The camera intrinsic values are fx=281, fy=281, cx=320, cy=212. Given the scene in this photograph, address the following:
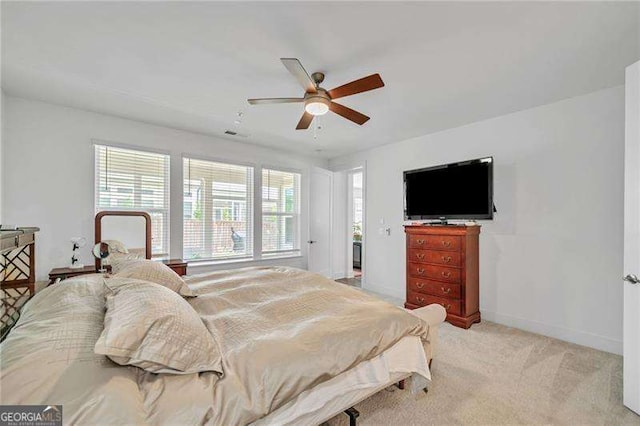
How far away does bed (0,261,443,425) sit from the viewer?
93cm

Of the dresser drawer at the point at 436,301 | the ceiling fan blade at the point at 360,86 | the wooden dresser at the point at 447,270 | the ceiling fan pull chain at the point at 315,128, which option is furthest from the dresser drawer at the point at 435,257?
the ceiling fan blade at the point at 360,86

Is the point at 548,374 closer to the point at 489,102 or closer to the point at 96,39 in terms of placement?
the point at 489,102

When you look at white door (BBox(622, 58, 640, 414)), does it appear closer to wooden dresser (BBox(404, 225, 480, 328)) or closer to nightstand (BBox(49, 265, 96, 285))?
wooden dresser (BBox(404, 225, 480, 328))

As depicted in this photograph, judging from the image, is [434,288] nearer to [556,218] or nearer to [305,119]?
[556,218]

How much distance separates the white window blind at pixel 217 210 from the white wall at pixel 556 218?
3245mm

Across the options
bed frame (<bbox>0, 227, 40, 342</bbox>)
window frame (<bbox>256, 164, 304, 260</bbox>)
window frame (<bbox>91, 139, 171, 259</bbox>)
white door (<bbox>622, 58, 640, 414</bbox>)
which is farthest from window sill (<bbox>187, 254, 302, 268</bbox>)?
white door (<bbox>622, 58, 640, 414</bbox>)

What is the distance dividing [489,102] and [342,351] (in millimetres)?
3047

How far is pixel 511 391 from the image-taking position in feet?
6.79

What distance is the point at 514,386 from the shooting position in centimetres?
213

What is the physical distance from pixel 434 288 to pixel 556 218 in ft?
4.99

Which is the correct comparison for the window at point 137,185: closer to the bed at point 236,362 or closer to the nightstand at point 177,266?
the nightstand at point 177,266

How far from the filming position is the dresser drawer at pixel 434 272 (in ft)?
11.1

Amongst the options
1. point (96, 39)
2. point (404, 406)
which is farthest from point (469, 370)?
point (96, 39)

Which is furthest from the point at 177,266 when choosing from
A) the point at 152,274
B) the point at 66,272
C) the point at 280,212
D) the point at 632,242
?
the point at 632,242
